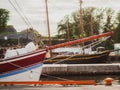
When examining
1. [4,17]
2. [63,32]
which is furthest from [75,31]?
[4,17]

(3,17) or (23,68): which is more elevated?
(3,17)

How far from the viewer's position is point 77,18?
94.5 metres

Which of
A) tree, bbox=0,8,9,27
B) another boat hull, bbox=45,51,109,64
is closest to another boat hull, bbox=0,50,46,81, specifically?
another boat hull, bbox=45,51,109,64

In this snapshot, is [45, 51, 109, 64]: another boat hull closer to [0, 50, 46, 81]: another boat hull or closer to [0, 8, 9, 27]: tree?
[0, 50, 46, 81]: another boat hull

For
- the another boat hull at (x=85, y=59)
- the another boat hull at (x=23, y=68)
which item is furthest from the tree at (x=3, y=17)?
the another boat hull at (x=23, y=68)

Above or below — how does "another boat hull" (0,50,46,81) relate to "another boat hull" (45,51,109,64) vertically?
above

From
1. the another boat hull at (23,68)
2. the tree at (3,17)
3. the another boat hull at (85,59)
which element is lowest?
the another boat hull at (85,59)

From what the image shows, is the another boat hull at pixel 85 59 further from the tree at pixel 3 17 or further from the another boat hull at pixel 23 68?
the tree at pixel 3 17

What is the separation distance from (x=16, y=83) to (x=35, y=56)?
5.45 feet

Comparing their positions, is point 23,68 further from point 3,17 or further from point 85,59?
point 3,17

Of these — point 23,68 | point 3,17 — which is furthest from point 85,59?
point 3,17

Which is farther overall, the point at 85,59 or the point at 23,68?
the point at 85,59

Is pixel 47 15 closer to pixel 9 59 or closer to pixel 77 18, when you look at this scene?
pixel 9 59

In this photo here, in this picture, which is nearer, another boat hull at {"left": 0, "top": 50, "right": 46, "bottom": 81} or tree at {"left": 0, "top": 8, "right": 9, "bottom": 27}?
another boat hull at {"left": 0, "top": 50, "right": 46, "bottom": 81}
